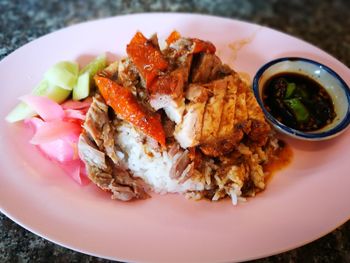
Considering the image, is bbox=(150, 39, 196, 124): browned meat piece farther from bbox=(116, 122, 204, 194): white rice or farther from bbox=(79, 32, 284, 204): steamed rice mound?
bbox=(116, 122, 204, 194): white rice

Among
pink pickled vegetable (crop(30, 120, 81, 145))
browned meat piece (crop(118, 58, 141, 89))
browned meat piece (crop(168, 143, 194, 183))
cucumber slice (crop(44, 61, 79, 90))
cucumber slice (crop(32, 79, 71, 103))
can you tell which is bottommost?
browned meat piece (crop(168, 143, 194, 183))

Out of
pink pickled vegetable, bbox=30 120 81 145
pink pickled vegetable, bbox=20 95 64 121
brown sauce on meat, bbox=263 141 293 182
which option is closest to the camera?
pink pickled vegetable, bbox=30 120 81 145

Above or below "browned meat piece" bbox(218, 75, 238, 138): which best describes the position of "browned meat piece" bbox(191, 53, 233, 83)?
above

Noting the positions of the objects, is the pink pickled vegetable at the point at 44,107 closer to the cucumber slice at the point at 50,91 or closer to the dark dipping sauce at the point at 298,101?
the cucumber slice at the point at 50,91

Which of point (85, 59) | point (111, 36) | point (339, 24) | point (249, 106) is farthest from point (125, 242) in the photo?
point (339, 24)

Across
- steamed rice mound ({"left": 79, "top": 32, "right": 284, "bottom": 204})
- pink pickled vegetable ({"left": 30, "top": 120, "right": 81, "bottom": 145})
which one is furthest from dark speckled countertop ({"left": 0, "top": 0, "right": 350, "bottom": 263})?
steamed rice mound ({"left": 79, "top": 32, "right": 284, "bottom": 204})

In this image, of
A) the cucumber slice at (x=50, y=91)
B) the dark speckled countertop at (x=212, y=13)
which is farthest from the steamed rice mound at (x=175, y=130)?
the dark speckled countertop at (x=212, y=13)

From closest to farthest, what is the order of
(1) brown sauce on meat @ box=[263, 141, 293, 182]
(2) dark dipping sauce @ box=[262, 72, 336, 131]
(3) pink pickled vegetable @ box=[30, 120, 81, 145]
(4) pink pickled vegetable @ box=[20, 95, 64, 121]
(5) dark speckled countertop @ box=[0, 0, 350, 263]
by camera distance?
(3) pink pickled vegetable @ box=[30, 120, 81, 145] → (4) pink pickled vegetable @ box=[20, 95, 64, 121] → (1) brown sauce on meat @ box=[263, 141, 293, 182] → (2) dark dipping sauce @ box=[262, 72, 336, 131] → (5) dark speckled countertop @ box=[0, 0, 350, 263]
